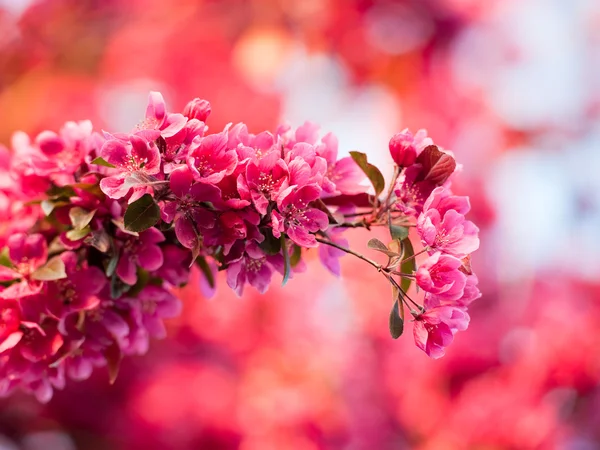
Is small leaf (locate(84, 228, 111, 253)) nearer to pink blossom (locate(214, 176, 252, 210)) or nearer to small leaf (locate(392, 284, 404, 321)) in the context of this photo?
pink blossom (locate(214, 176, 252, 210))

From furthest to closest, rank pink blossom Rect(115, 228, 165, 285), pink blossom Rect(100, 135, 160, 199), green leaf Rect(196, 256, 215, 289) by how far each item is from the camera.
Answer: green leaf Rect(196, 256, 215, 289), pink blossom Rect(115, 228, 165, 285), pink blossom Rect(100, 135, 160, 199)

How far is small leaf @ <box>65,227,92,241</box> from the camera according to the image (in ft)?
2.18

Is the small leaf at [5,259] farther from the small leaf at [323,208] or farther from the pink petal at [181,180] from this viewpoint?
the small leaf at [323,208]

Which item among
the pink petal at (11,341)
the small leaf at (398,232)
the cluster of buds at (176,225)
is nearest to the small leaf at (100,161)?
the cluster of buds at (176,225)

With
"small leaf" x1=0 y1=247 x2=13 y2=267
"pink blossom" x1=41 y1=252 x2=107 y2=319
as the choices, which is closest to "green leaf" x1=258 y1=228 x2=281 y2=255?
"pink blossom" x1=41 y1=252 x2=107 y2=319

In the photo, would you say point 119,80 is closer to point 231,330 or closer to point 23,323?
point 231,330

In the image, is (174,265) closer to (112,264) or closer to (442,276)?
(112,264)

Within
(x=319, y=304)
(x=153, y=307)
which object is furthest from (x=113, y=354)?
(x=319, y=304)

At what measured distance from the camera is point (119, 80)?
2307 mm

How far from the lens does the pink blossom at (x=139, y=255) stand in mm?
683

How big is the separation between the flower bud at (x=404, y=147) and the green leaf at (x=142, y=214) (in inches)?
10.6

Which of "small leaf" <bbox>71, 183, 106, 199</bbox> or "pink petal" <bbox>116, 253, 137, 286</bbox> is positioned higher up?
"small leaf" <bbox>71, 183, 106, 199</bbox>

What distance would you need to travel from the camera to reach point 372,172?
71 cm

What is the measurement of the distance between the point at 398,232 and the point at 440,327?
0.37 ft
